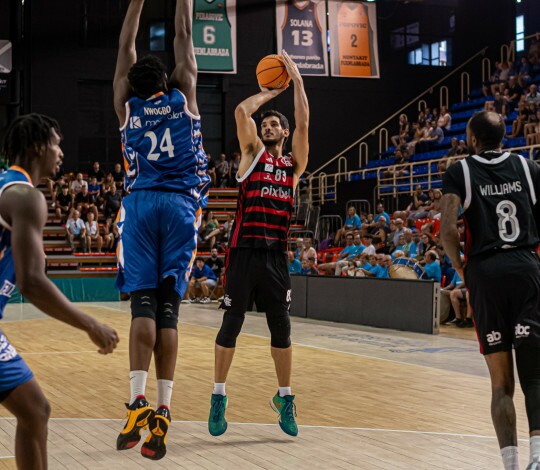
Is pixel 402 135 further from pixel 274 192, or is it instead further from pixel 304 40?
pixel 274 192

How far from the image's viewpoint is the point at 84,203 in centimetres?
2462

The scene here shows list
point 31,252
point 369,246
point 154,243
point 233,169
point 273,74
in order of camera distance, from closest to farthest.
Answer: point 31,252, point 154,243, point 273,74, point 369,246, point 233,169

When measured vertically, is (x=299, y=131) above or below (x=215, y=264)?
above

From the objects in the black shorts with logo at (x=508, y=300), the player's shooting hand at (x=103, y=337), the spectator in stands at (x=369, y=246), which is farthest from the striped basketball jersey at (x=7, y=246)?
the spectator in stands at (x=369, y=246)

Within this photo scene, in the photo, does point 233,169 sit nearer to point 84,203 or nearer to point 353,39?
point 84,203

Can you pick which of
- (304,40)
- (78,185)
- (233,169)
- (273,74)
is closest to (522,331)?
(273,74)

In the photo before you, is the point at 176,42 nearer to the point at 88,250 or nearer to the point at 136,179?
the point at 136,179

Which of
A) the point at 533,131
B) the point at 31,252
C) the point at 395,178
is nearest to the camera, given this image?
the point at 31,252

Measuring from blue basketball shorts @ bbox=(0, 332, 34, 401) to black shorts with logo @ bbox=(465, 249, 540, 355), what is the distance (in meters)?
2.28

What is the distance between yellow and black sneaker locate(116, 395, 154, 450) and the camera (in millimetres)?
4785

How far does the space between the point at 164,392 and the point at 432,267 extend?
10348 millimetres

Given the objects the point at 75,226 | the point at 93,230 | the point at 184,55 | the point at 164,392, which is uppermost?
the point at 184,55

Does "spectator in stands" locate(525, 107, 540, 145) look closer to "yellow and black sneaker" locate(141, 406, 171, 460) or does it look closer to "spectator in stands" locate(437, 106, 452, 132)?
"spectator in stands" locate(437, 106, 452, 132)

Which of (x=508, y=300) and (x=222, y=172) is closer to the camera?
(x=508, y=300)
